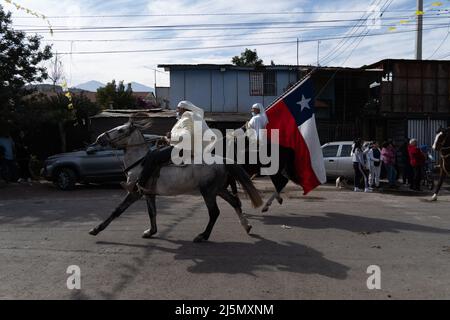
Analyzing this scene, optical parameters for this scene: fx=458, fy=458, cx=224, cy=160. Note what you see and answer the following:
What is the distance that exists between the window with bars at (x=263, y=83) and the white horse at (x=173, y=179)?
17.6m

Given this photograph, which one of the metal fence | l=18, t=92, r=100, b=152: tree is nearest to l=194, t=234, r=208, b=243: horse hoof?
l=18, t=92, r=100, b=152: tree

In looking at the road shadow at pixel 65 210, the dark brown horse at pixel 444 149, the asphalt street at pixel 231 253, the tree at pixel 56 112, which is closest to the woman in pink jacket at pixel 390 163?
the dark brown horse at pixel 444 149

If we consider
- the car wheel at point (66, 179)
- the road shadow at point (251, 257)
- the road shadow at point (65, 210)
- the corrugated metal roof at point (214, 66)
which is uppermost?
the corrugated metal roof at point (214, 66)

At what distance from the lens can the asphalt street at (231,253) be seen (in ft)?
17.2

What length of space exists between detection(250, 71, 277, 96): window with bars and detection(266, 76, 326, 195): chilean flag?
14460 mm

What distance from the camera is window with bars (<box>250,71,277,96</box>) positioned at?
25141 mm

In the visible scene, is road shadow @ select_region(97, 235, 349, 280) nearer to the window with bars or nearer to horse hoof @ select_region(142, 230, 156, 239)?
horse hoof @ select_region(142, 230, 156, 239)

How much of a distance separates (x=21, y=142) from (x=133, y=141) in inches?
438

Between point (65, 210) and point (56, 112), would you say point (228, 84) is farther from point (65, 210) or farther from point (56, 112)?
point (65, 210)

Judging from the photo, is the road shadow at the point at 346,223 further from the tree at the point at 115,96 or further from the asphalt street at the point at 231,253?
the tree at the point at 115,96

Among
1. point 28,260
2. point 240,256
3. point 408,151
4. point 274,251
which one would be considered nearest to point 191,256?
point 240,256

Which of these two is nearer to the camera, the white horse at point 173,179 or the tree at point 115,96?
the white horse at point 173,179

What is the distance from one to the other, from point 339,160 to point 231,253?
439 inches

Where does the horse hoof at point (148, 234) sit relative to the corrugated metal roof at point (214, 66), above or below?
below
